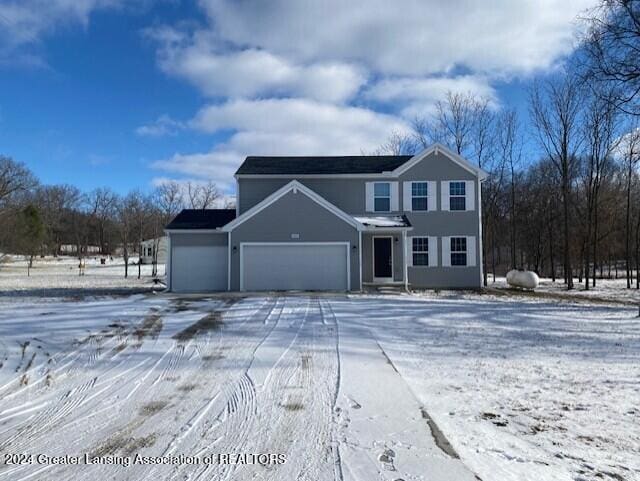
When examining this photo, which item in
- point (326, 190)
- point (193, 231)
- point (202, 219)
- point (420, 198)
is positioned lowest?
point (193, 231)

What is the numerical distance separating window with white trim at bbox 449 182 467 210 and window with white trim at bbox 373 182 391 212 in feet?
9.94

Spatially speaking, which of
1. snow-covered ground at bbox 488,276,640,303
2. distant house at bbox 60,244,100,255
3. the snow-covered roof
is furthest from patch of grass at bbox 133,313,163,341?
distant house at bbox 60,244,100,255

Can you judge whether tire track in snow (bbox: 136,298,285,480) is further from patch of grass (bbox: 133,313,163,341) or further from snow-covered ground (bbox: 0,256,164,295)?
snow-covered ground (bbox: 0,256,164,295)

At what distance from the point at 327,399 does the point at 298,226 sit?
1415cm

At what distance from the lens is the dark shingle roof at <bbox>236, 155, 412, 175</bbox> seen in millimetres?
21812

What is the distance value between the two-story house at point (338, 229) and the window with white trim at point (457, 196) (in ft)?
0.16

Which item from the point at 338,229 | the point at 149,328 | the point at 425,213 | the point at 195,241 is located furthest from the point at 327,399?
the point at 425,213

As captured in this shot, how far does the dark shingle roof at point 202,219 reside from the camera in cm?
1992

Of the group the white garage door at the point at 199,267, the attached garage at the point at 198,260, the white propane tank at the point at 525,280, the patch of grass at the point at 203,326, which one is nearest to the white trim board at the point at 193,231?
the attached garage at the point at 198,260

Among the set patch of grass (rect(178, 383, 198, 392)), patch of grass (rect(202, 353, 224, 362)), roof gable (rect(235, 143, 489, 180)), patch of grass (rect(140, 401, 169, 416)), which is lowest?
patch of grass (rect(140, 401, 169, 416))

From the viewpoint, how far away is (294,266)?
61.9 ft

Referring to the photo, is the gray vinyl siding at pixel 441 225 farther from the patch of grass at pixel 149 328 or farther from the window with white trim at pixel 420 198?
the patch of grass at pixel 149 328

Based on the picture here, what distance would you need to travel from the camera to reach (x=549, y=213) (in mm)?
37406

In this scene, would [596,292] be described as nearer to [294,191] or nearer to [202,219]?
[294,191]
